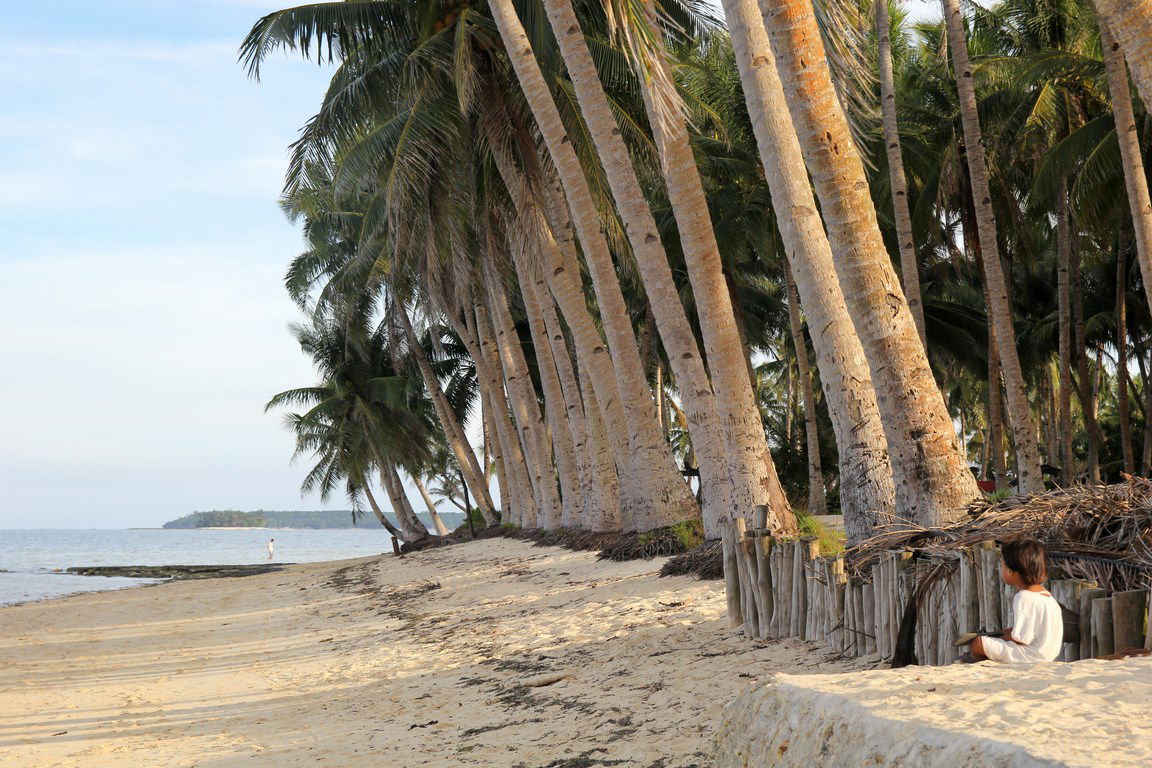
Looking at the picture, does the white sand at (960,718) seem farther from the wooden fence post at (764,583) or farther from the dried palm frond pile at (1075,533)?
the wooden fence post at (764,583)

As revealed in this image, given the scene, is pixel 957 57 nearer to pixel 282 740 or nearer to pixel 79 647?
pixel 282 740

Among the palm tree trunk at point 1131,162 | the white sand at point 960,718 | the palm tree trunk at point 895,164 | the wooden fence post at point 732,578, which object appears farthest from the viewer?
the palm tree trunk at point 895,164

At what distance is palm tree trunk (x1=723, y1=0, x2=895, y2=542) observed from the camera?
801 centimetres

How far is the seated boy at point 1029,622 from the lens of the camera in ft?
13.9

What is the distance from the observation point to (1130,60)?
541 cm

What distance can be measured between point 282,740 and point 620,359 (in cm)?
809

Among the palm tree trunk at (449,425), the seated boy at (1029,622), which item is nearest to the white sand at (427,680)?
the seated boy at (1029,622)

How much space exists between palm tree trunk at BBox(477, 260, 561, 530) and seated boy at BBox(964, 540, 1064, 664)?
704 inches

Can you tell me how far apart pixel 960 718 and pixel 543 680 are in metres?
4.85

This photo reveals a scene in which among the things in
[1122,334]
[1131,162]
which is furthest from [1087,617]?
[1122,334]

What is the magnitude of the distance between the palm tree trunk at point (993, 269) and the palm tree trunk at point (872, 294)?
8606 mm

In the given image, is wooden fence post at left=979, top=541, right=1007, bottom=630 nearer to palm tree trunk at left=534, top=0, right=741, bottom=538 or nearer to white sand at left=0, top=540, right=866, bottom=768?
white sand at left=0, top=540, right=866, bottom=768

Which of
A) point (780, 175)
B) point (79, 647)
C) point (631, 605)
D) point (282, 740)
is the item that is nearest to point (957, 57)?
point (780, 175)

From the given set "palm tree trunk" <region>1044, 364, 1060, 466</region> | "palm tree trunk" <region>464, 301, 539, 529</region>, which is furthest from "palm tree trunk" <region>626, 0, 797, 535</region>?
"palm tree trunk" <region>1044, 364, 1060, 466</region>
